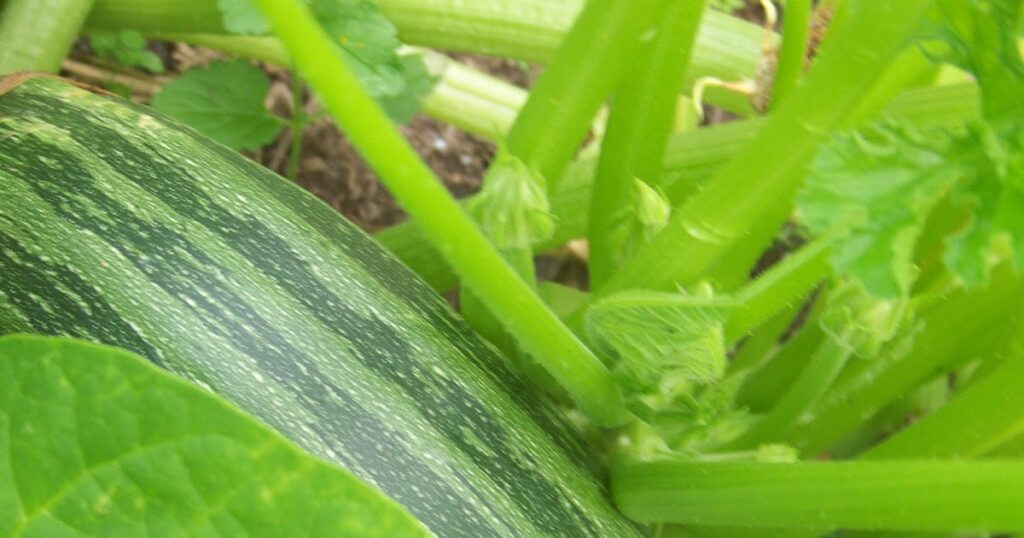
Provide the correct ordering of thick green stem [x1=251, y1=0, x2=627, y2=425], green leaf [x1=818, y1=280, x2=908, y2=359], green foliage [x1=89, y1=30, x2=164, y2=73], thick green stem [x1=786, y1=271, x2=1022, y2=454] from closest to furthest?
thick green stem [x1=251, y1=0, x2=627, y2=425], green leaf [x1=818, y1=280, x2=908, y2=359], thick green stem [x1=786, y1=271, x2=1022, y2=454], green foliage [x1=89, y1=30, x2=164, y2=73]

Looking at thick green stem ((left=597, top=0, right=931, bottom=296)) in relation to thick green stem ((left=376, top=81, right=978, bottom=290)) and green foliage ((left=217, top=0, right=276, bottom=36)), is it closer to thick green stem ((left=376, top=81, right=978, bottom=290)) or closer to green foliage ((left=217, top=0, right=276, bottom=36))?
thick green stem ((left=376, top=81, right=978, bottom=290))

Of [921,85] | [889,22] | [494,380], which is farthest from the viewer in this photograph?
[921,85]

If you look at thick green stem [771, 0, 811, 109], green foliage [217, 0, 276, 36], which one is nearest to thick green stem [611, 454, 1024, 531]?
thick green stem [771, 0, 811, 109]

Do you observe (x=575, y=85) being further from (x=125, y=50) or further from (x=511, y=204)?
(x=125, y=50)

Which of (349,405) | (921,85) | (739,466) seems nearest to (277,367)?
(349,405)

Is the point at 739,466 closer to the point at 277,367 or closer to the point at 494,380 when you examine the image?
the point at 494,380

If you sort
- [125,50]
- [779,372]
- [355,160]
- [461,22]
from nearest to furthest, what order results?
[779,372] → [461,22] → [125,50] → [355,160]

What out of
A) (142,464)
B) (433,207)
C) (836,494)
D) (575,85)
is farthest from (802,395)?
(142,464)
